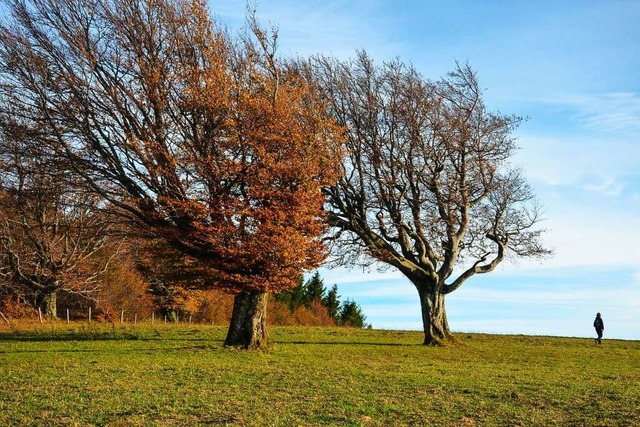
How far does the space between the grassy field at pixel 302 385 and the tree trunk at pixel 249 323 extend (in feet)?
2.43

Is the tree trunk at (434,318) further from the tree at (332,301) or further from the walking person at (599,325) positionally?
the tree at (332,301)

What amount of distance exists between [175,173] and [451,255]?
1518cm

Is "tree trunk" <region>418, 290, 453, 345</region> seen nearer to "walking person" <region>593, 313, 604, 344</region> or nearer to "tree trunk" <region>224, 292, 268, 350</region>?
"tree trunk" <region>224, 292, 268, 350</region>

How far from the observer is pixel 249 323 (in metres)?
25.8

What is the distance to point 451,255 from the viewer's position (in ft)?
107

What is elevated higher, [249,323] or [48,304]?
[48,304]

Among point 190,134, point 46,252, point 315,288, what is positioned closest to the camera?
point 190,134

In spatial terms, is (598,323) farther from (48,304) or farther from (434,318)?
(48,304)

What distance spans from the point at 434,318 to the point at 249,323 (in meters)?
11.1

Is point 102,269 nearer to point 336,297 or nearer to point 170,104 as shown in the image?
point 170,104

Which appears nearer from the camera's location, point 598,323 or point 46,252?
point 598,323

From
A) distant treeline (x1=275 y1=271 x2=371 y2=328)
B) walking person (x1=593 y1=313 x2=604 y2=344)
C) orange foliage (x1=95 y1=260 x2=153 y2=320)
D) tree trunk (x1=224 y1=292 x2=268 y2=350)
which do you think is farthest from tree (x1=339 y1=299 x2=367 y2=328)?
tree trunk (x1=224 y1=292 x2=268 y2=350)

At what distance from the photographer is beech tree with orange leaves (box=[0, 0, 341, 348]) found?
2381 cm

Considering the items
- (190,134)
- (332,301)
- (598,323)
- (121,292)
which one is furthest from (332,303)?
(190,134)
